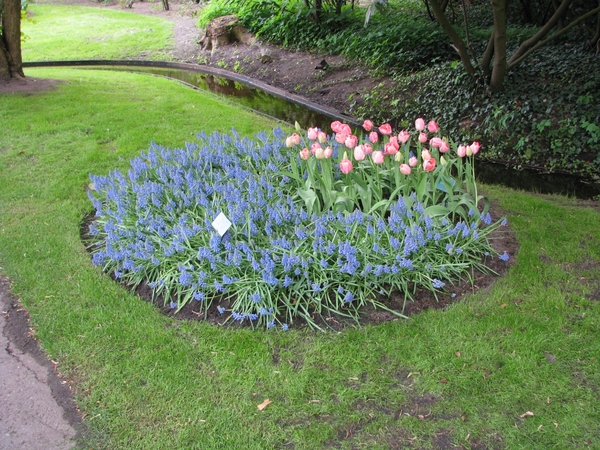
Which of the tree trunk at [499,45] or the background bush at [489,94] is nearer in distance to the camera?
the tree trunk at [499,45]

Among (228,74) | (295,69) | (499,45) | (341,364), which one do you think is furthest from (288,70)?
(341,364)

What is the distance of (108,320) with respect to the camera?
334 centimetres

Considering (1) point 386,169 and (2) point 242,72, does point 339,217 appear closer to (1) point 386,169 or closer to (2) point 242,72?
(1) point 386,169

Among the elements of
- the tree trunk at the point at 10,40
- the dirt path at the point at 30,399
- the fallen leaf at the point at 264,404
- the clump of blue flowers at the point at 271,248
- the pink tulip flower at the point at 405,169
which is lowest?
the dirt path at the point at 30,399

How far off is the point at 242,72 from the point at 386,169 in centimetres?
832

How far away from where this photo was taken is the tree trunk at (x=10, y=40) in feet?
25.4

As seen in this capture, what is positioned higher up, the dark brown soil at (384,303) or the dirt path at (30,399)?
the dark brown soil at (384,303)

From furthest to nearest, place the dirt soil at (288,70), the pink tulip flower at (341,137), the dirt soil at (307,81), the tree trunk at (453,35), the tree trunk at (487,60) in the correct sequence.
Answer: the dirt soil at (288,70)
the tree trunk at (487,60)
the tree trunk at (453,35)
the pink tulip flower at (341,137)
the dirt soil at (307,81)

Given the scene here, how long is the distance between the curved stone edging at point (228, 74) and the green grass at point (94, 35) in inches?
16.8

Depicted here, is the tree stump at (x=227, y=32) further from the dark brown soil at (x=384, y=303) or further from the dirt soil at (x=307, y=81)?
the dark brown soil at (x=384, y=303)

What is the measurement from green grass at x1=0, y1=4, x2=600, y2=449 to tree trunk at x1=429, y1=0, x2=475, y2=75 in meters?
3.15

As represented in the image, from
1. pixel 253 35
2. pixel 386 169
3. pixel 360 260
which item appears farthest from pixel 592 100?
pixel 253 35

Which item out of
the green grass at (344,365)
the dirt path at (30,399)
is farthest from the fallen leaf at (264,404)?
the dirt path at (30,399)

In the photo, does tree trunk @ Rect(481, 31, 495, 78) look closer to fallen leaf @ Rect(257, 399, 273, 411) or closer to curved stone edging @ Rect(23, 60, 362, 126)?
curved stone edging @ Rect(23, 60, 362, 126)
